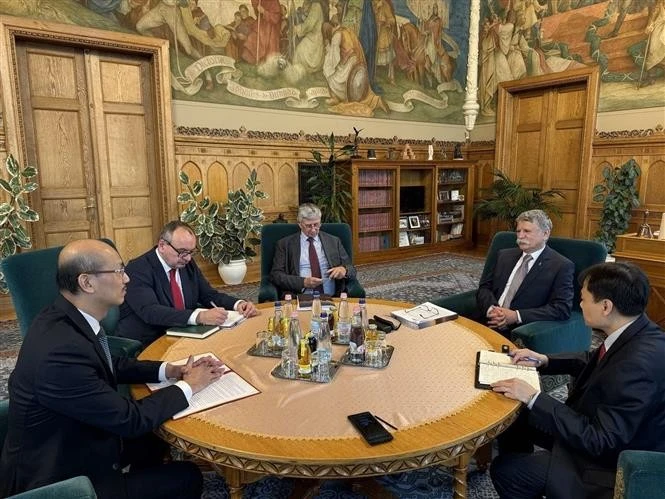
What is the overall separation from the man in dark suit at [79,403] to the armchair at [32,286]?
→ 823 millimetres

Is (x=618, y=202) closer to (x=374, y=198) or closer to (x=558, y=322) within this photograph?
(x=374, y=198)

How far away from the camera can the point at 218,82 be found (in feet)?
20.3

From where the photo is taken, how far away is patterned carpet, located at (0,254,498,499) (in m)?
2.15

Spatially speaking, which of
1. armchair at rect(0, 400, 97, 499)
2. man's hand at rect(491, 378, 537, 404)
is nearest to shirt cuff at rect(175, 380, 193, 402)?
armchair at rect(0, 400, 97, 499)

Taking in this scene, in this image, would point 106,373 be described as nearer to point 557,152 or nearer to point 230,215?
point 230,215

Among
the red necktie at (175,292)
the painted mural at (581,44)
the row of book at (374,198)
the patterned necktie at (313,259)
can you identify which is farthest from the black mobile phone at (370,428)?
the painted mural at (581,44)

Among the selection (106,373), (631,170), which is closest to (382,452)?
(106,373)

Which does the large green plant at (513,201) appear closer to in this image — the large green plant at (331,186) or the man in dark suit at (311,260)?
the large green plant at (331,186)

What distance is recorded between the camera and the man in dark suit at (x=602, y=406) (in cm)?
146

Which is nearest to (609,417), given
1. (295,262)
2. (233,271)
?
(295,262)

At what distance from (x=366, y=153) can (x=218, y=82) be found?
2.62 meters

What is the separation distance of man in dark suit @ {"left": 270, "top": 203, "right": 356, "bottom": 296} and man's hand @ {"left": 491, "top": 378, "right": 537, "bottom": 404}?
1.97 meters

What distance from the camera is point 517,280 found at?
311 centimetres

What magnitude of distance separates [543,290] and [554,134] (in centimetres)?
561
